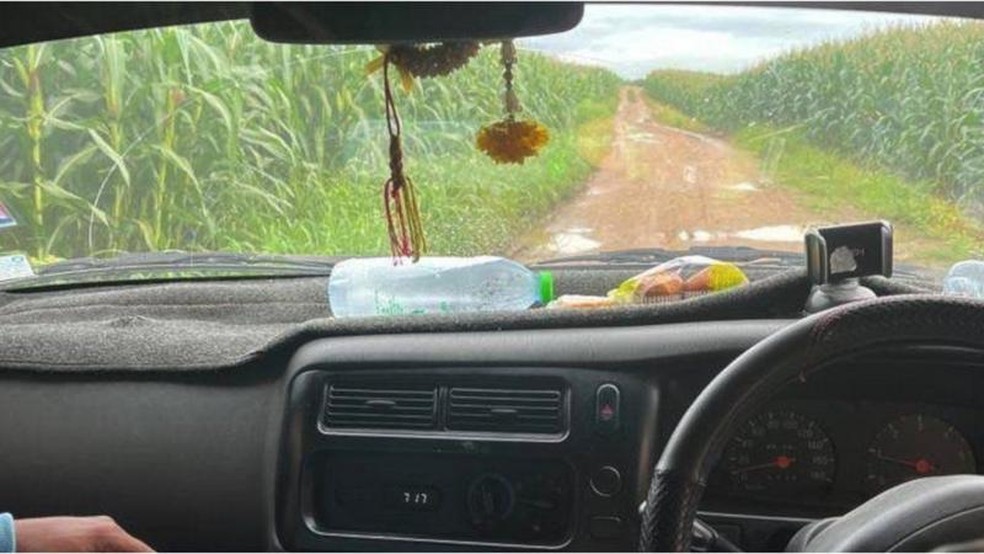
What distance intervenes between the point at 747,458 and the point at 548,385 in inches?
15.0

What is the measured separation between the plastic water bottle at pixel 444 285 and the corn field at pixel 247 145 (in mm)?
46

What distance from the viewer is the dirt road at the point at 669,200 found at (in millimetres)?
2916

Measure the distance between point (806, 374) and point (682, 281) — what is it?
4.29ft

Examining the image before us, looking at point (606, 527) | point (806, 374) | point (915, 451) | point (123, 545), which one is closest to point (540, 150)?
point (606, 527)

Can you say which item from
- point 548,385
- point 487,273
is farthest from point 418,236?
point 548,385

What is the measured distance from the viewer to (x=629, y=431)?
2.54m

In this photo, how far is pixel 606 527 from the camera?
257cm

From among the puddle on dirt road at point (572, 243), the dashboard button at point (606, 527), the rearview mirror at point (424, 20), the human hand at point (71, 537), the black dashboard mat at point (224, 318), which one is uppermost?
the rearview mirror at point (424, 20)

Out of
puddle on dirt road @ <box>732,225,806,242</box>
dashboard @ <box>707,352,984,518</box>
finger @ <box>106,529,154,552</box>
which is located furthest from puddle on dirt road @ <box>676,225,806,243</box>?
finger @ <box>106,529,154,552</box>

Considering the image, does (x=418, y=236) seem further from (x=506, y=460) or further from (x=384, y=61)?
(x=506, y=460)

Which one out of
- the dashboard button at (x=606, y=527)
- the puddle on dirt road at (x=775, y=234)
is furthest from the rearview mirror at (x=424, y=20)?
the dashboard button at (x=606, y=527)

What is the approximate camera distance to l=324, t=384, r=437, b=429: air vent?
265cm

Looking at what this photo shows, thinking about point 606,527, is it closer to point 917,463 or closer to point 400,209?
point 917,463

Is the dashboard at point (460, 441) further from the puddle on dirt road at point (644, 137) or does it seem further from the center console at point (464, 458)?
the puddle on dirt road at point (644, 137)
